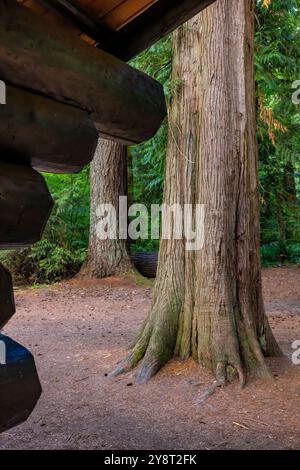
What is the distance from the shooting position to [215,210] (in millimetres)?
5285

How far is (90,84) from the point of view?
7.66 feet

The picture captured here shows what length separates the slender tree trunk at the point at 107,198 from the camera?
40.4 ft

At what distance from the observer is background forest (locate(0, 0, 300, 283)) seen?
9312 millimetres

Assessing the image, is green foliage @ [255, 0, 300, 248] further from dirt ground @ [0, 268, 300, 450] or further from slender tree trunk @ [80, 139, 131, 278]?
dirt ground @ [0, 268, 300, 450]

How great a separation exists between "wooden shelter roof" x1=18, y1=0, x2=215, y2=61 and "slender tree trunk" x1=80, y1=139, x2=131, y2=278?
974 centimetres

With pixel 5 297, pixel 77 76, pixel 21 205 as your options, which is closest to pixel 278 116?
pixel 77 76

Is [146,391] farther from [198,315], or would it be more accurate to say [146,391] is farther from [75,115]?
[75,115]

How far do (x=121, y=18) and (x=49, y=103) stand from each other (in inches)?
30.7

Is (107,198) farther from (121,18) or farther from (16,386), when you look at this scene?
(16,386)

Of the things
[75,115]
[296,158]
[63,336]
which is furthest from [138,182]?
[75,115]

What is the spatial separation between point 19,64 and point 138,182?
1394cm

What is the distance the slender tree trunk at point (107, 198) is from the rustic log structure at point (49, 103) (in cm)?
978

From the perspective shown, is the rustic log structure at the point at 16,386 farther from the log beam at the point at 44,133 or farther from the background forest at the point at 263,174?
the background forest at the point at 263,174
